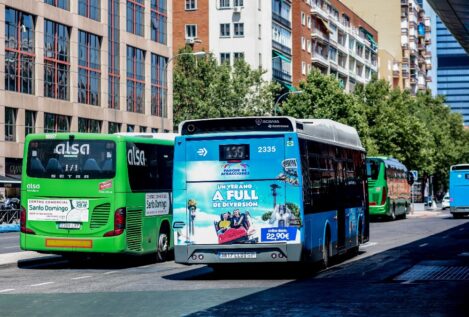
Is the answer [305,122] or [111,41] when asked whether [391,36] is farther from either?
[305,122]

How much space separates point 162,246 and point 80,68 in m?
42.2

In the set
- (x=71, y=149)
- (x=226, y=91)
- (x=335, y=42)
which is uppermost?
(x=335, y=42)

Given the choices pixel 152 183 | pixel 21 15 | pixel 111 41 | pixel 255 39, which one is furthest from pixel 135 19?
pixel 152 183

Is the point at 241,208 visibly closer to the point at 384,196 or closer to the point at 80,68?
the point at 384,196

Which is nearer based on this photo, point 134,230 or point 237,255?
point 237,255

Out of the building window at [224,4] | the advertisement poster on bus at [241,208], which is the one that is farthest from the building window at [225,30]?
the advertisement poster on bus at [241,208]

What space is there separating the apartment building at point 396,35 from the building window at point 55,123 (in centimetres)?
8151

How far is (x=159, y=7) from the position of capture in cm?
7488

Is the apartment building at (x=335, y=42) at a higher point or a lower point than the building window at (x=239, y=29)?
higher

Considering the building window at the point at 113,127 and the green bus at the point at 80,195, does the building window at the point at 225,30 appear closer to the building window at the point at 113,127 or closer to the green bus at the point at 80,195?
the building window at the point at 113,127

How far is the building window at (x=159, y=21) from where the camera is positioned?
74.1 metres

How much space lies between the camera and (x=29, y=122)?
2309 inches

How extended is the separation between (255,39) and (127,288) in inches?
2907

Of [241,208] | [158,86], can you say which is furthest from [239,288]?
[158,86]
